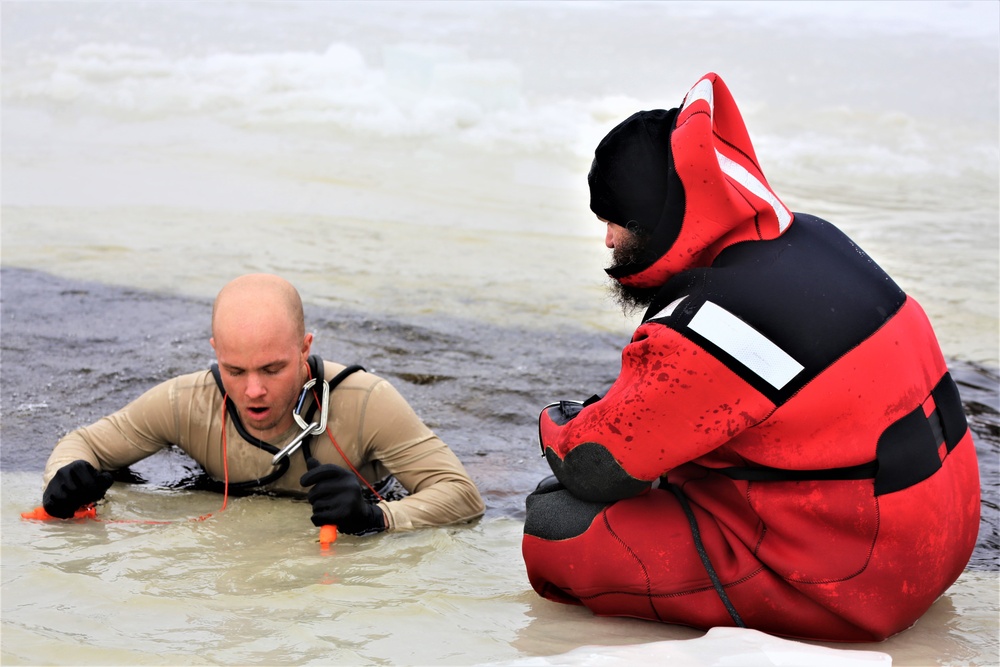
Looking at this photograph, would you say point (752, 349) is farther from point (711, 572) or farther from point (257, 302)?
point (257, 302)

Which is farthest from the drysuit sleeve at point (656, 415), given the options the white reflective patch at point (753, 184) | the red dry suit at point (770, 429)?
the white reflective patch at point (753, 184)

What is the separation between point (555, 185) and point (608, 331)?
6399mm

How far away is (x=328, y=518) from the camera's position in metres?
3.59

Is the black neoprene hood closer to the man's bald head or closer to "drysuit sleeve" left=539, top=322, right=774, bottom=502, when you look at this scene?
"drysuit sleeve" left=539, top=322, right=774, bottom=502

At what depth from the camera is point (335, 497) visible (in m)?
3.60

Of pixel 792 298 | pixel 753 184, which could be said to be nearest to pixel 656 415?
pixel 792 298

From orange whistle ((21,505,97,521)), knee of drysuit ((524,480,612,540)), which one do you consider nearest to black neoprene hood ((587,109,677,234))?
knee of drysuit ((524,480,612,540))

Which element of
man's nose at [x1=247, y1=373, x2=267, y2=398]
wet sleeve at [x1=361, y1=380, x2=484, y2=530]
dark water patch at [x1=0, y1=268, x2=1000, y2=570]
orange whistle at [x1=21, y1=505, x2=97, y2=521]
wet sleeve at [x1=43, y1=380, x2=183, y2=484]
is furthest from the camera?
dark water patch at [x1=0, y1=268, x2=1000, y2=570]

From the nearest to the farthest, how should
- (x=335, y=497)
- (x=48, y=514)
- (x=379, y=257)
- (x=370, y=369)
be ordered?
(x=335, y=497)
(x=48, y=514)
(x=370, y=369)
(x=379, y=257)

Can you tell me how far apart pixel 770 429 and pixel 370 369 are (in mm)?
3621

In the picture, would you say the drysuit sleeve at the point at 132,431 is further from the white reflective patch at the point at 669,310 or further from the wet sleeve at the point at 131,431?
the white reflective patch at the point at 669,310

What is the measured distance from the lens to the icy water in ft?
10.1

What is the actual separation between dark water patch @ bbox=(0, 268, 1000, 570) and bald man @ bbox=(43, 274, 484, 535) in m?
0.44

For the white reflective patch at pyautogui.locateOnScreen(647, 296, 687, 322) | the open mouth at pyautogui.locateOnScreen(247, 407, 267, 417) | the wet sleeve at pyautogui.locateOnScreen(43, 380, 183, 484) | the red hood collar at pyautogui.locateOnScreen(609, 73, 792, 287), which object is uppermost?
the red hood collar at pyautogui.locateOnScreen(609, 73, 792, 287)
